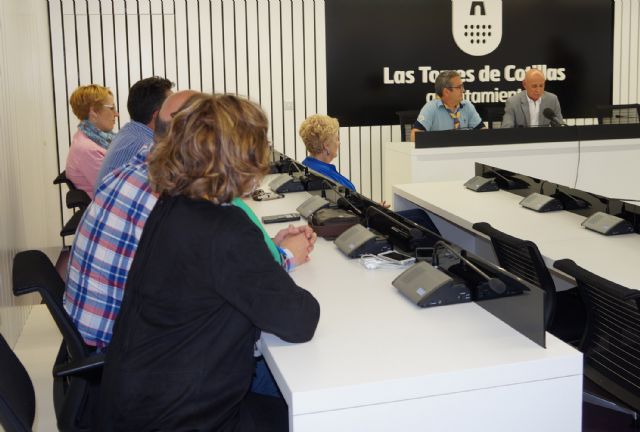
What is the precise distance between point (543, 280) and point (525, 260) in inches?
5.5

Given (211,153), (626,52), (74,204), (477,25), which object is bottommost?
(74,204)

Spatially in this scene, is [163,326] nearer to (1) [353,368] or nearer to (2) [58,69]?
(1) [353,368]

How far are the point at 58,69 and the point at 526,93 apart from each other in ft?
15.2

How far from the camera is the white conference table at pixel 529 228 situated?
3.09 metres

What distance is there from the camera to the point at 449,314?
232cm

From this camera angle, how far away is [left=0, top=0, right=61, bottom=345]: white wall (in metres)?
4.38

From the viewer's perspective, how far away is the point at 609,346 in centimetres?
Answer: 272

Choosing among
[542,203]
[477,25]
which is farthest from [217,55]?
[542,203]

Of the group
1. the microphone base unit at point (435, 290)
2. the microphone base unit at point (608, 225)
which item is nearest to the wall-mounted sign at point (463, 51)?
the microphone base unit at point (608, 225)

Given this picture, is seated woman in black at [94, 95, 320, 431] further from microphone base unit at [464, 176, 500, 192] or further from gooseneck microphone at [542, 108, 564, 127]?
gooseneck microphone at [542, 108, 564, 127]

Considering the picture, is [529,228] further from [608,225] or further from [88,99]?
[88,99]

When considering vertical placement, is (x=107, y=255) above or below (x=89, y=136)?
below

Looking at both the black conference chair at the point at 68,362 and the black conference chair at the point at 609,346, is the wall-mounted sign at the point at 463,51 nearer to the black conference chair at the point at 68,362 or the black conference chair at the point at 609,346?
the black conference chair at the point at 609,346

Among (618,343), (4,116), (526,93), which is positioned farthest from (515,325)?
(526,93)
